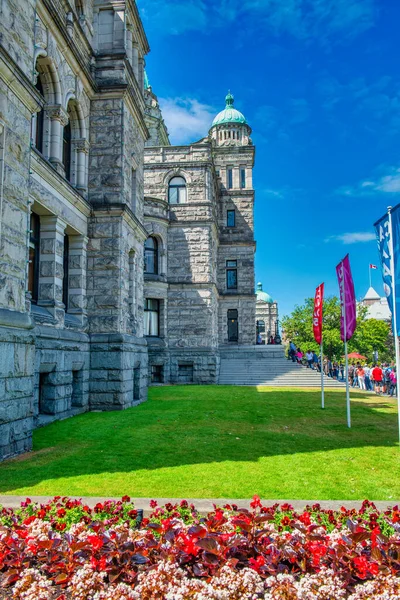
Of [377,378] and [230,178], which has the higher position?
[230,178]

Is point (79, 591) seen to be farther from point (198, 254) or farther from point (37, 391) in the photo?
point (198, 254)

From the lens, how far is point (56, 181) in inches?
504

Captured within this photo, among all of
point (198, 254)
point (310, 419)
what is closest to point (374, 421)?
point (310, 419)

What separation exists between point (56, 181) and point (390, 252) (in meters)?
8.77

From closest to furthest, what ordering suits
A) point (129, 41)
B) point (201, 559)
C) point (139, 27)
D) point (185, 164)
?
1. point (201, 559)
2. point (129, 41)
3. point (139, 27)
4. point (185, 164)

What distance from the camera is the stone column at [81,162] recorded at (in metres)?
15.2

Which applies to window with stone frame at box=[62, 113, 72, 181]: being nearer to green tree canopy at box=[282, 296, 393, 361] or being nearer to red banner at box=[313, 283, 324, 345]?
red banner at box=[313, 283, 324, 345]

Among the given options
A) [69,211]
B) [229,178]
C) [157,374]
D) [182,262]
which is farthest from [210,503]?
[229,178]

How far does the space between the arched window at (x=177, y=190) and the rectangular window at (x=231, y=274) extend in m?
8.25

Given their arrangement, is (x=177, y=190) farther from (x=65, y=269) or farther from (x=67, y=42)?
(x=67, y=42)

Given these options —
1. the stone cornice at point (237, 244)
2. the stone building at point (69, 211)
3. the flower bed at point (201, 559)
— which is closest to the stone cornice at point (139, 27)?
the stone building at point (69, 211)

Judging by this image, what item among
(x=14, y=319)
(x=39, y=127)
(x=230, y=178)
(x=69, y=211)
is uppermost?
(x=230, y=178)

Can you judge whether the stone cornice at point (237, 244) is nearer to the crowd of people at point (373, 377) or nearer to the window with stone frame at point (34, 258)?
the crowd of people at point (373, 377)

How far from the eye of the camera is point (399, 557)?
3.92 m
